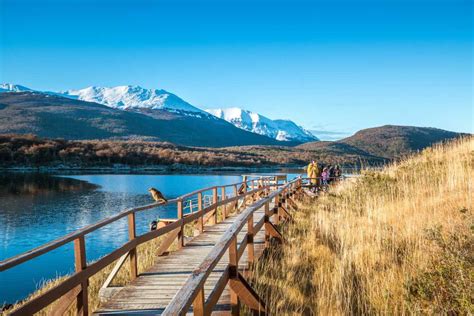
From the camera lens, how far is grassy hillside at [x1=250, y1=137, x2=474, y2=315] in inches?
183

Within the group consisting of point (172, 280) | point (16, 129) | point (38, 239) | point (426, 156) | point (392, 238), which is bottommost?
point (38, 239)

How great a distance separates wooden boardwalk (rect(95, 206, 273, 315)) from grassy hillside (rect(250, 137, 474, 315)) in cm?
62

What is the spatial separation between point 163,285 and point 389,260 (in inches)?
125

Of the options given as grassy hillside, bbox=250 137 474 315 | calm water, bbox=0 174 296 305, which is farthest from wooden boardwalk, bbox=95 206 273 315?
calm water, bbox=0 174 296 305

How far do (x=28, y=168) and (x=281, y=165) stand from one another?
211 ft

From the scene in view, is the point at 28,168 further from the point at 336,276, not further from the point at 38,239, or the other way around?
the point at 336,276

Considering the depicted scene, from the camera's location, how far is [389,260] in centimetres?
607

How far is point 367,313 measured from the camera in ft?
16.0

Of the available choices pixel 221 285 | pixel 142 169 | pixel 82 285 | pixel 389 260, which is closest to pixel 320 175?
pixel 389 260

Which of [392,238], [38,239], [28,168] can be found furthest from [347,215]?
[28,168]

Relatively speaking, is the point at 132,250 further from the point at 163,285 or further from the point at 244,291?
the point at 244,291

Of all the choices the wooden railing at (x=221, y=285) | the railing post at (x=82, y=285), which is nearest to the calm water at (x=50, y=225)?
the railing post at (x=82, y=285)

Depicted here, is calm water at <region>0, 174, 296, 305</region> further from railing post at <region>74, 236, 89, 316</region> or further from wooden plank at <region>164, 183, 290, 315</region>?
wooden plank at <region>164, 183, 290, 315</region>

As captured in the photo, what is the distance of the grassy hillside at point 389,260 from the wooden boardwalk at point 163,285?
0.62 metres
